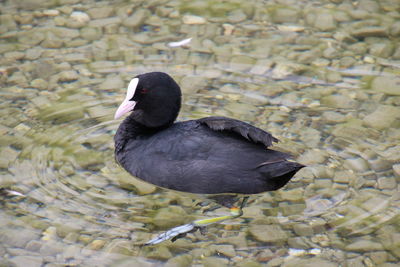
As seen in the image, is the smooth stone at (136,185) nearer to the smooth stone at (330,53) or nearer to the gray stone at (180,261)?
the gray stone at (180,261)

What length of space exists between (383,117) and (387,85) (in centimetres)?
66

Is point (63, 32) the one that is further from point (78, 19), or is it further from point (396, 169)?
point (396, 169)

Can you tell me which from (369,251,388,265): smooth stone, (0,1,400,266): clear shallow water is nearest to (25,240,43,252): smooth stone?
(0,1,400,266): clear shallow water

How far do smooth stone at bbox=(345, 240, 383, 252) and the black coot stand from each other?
27.2 inches

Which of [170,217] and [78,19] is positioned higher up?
[78,19]

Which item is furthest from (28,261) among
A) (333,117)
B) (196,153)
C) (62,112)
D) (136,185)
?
(333,117)

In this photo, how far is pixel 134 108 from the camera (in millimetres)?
5641

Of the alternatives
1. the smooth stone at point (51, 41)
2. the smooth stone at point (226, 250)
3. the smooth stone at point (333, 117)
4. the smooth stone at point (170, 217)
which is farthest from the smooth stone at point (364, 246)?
the smooth stone at point (51, 41)

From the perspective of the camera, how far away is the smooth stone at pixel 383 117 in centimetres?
611

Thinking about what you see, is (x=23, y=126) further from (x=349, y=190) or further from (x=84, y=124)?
(x=349, y=190)

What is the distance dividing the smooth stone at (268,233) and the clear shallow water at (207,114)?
0.5 inches

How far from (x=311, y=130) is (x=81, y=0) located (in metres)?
3.82

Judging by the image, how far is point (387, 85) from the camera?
266 inches

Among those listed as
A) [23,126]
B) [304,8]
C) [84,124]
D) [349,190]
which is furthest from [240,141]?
[304,8]
